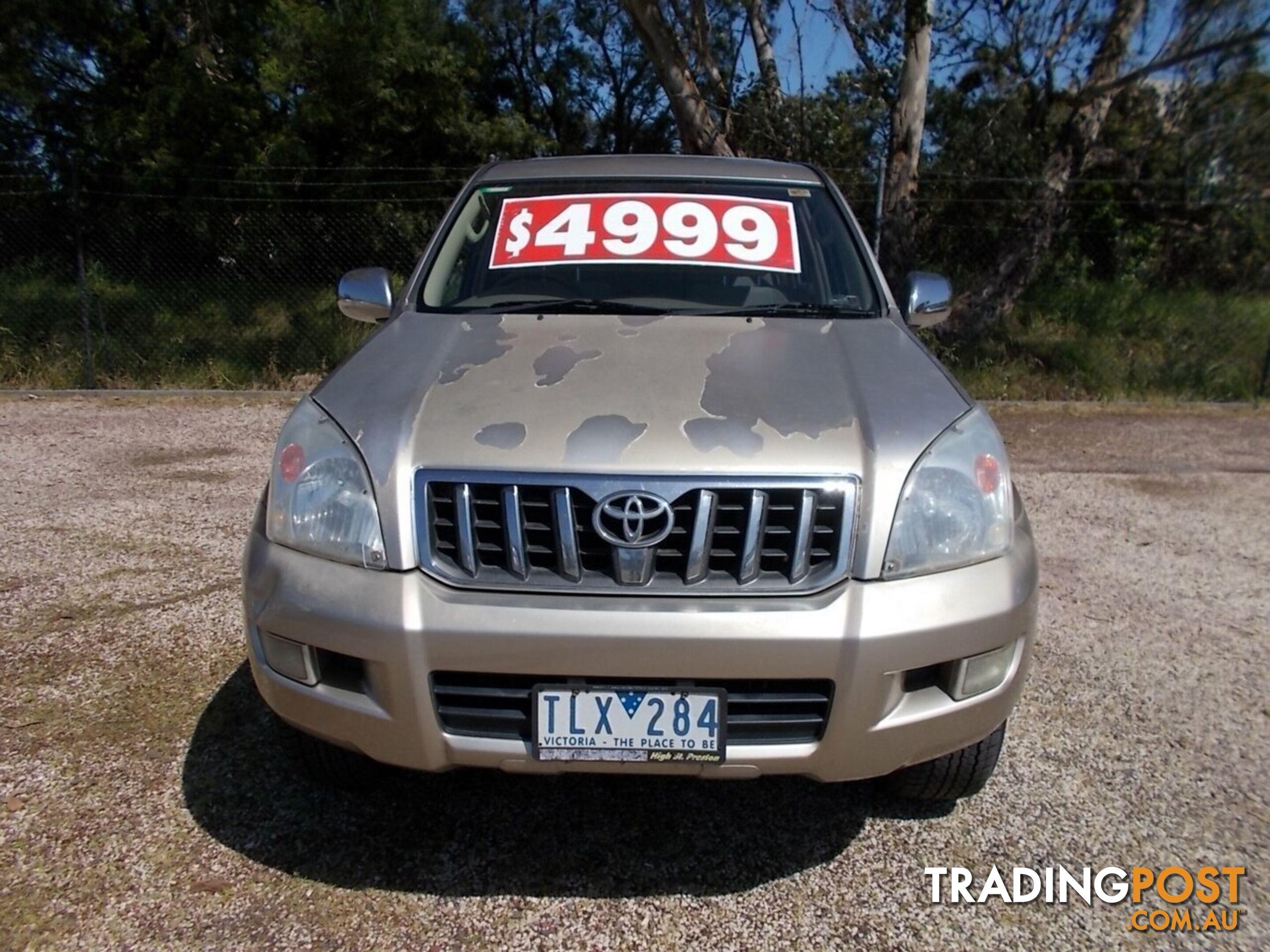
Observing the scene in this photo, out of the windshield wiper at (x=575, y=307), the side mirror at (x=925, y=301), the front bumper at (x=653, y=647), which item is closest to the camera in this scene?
the front bumper at (x=653, y=647)

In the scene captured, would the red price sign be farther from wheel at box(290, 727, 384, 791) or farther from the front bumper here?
wheel at box(290, 727, 384, 791)

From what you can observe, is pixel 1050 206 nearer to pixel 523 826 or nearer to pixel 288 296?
pixel 288 296

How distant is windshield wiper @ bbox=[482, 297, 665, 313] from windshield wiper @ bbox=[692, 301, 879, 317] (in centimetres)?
17

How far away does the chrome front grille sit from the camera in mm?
1949

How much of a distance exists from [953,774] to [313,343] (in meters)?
8.32

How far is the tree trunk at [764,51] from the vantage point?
10.3 meters

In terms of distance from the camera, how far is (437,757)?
1.99 metres

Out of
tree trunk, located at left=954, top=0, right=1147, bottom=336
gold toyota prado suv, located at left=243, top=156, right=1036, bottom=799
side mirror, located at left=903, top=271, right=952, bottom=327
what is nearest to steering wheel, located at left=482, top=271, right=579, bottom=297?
gold toyota prado suv, located at left=243, top=156, right=1036, bottom=799

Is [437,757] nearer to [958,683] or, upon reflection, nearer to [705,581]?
[705,581]

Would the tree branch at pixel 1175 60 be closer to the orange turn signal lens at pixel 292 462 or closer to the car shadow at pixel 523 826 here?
the orange turn signal lens at pixel 292 462

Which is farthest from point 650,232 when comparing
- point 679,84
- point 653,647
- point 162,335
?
point 162,335

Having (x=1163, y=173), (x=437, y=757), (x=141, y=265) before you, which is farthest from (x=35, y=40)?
(x=1163, y=173)

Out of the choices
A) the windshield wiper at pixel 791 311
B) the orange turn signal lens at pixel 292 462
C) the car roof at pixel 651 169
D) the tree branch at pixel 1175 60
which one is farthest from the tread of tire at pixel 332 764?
the tree branch at pixel 1175 60

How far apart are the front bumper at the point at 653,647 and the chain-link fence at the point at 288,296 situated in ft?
22.9
